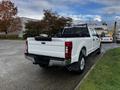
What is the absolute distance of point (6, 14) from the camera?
4031 centimetres

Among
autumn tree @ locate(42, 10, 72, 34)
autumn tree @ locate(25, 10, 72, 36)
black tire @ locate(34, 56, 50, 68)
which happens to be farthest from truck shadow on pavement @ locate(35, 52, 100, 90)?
autumn tree @ locate(42, 10, 72, 34)

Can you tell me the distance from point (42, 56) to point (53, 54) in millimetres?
499

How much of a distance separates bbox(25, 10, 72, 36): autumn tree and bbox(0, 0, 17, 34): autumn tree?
16.0 ft

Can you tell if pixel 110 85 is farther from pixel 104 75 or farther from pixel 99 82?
pixel 104 75

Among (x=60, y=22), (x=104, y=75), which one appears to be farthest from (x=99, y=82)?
(x=60, y=22)

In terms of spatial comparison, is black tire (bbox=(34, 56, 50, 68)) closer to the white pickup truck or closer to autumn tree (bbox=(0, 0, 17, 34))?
the white pickup truck

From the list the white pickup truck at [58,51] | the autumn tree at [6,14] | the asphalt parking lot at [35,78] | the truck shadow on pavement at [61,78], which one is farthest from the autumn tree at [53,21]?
the white pickup truck at [58,51]

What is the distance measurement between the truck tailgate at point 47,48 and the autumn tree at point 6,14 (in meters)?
33.2

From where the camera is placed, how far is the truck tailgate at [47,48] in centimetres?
690

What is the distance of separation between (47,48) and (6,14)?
115ft

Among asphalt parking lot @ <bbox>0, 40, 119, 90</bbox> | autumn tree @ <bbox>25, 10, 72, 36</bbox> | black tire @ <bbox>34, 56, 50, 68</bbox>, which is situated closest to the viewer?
asphalt parking lot @ <bbox>0, 40, 119, 90</bbox>

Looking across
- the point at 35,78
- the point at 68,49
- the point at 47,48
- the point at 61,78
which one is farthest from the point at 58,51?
the point at 35,78

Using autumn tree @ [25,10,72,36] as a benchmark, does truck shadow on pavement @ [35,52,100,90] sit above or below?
below

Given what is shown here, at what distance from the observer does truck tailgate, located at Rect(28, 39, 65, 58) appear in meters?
6.90
